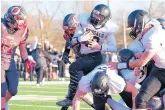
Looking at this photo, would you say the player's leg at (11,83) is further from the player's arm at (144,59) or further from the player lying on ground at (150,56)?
the player's arm at (144,59)

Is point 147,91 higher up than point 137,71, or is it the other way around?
point 137,71

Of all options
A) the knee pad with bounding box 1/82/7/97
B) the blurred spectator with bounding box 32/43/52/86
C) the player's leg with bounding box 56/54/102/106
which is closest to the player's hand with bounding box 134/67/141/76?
the player's leg with bounding box 56/54/102/106

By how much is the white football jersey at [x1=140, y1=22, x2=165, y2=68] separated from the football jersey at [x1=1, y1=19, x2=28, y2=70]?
2076 millimetres

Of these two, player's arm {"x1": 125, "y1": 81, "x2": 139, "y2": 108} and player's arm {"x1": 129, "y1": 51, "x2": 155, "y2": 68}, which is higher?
player's arm {"x1": 129, "y1": 51, "x2": 155, "y2": 68}

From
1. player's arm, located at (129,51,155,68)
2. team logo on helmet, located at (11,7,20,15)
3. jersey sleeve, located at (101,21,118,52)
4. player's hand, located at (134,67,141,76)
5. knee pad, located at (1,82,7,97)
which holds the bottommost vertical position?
knee pad, located at (1,82,7,97)

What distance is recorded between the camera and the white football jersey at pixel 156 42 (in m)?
6.28

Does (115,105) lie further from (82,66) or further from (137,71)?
(82,66)

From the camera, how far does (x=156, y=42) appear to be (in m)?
6.29

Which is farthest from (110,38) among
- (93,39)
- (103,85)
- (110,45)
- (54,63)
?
(54,63)

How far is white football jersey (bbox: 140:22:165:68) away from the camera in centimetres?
628

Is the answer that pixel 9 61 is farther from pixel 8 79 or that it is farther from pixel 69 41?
pixel 69 41

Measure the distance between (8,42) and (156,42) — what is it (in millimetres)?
2294

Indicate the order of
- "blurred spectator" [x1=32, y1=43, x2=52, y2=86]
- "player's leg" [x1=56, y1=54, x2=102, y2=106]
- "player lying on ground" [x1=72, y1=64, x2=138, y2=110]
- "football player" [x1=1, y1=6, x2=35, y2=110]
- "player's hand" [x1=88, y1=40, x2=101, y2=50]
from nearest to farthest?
1. "player lying on ground" [x1=72, y1=64, x2=138, y2=110]
2. "football player" [x1=1, y1=6, x2=35, y2=110]
3. "player's hand" [x1=88, y1=40, x2=101, y2=50]
4. "player's leg" [x1=56, y1=54, x2=102, y2=106]
5. "blurred spectator" [x1=32, y1=43, x2=52, y2=86]

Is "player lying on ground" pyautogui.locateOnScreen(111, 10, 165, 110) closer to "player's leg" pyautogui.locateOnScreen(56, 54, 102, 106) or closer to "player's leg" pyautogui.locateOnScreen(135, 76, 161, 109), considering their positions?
"player's leg" pyautogui.locateOnScreen(135, 76, 161, 109)
